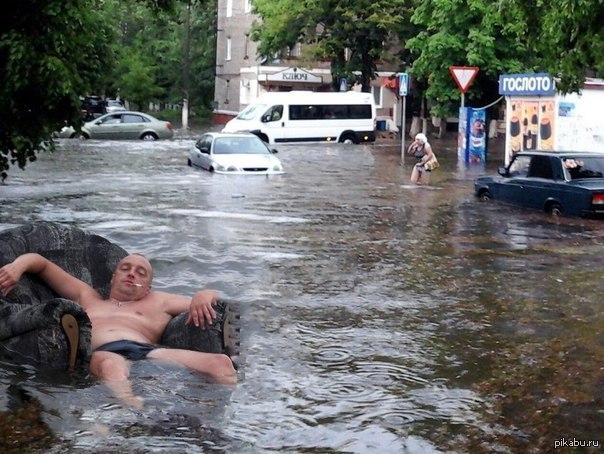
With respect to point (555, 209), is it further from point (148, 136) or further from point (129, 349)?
point (148, 136)

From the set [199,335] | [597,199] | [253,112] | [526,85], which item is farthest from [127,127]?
[199,335]

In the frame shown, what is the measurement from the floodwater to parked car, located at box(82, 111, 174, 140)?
21.4m

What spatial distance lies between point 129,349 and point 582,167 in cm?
1509

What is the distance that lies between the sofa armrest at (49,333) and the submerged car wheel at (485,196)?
17583mm

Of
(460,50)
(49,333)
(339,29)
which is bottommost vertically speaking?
(49,333)

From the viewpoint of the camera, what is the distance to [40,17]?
10.5 meters

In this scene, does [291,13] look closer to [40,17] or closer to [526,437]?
[40,17]

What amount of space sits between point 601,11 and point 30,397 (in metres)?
7.20

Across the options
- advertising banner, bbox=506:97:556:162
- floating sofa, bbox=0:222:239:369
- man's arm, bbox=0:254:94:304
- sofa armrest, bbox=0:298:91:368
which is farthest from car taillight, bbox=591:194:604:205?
sofa armrest, bbox=0:298:91:368

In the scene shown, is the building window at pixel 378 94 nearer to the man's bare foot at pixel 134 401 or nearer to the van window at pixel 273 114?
the van window at pixel 273 114

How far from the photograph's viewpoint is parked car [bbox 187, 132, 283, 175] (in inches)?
1171

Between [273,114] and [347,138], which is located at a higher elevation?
[273,114]

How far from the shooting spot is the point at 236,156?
30250mm

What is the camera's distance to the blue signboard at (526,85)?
3167 cm
